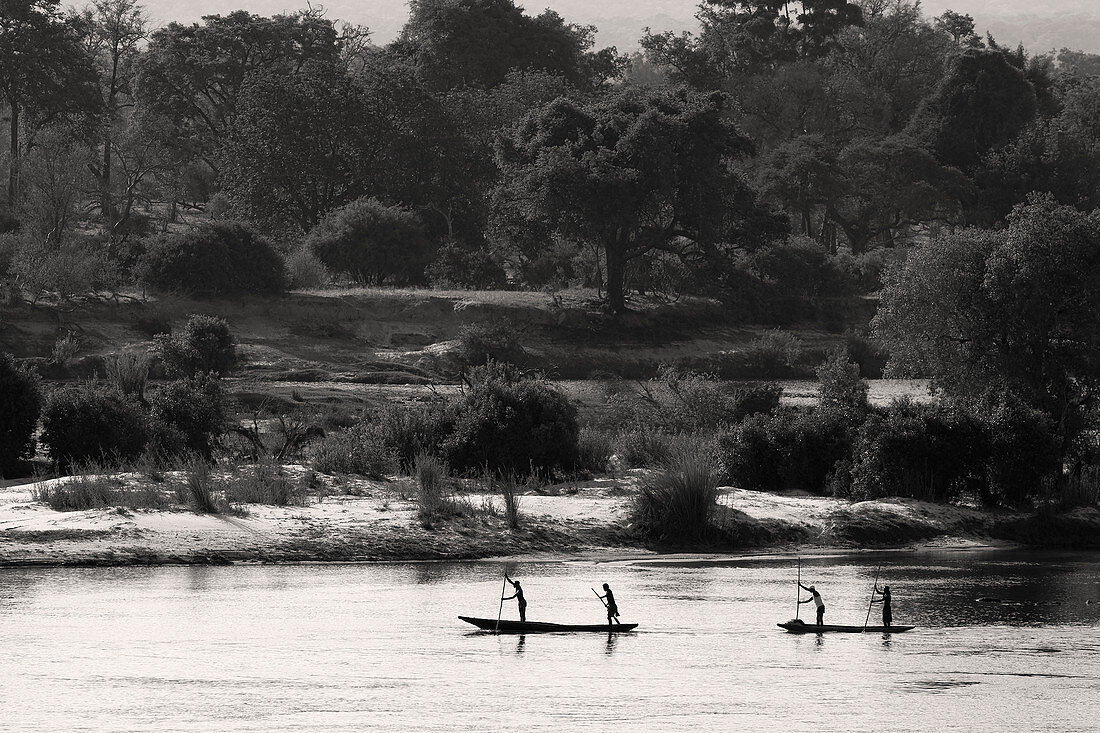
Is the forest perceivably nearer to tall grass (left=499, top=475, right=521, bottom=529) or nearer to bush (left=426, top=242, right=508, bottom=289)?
bush (left=426, top=242, right=508, bottom=289)

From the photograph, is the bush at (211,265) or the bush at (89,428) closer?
the bush at (89,428)

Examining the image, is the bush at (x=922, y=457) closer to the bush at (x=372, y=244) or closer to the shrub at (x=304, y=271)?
the shrub at (x=304, y=271)

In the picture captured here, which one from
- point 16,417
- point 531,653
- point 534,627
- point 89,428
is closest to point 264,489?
point 89,428

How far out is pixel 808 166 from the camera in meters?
88.8

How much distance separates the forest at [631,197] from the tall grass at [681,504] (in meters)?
5.08

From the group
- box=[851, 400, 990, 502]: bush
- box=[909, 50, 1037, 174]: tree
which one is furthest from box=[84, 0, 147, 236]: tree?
box=[851, 400, 990, 502]: bush

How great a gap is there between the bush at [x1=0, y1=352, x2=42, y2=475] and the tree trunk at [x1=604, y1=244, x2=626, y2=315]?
33286mm

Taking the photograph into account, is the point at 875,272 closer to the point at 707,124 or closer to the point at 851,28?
the point at 707,124

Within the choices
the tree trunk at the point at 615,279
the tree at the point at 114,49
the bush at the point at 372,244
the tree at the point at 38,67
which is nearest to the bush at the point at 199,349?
the bush at the point at 372,244

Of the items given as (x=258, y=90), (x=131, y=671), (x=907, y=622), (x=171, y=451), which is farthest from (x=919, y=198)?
(x=131, y=671)

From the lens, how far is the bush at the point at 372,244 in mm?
74000

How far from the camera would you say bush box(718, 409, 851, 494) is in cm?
4059

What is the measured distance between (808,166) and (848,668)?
6830 cm

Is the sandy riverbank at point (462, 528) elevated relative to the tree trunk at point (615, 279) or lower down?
lower down
